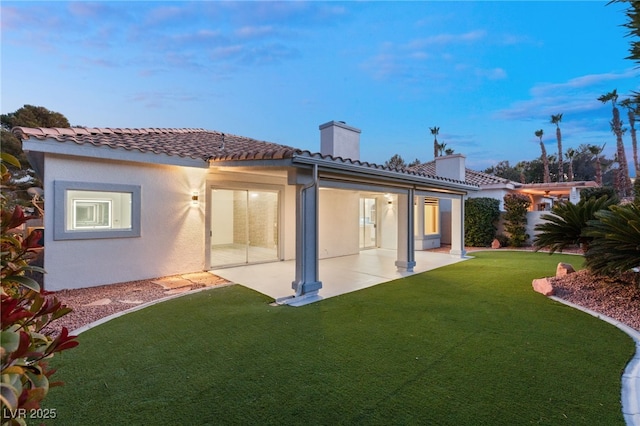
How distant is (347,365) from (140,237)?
782cm

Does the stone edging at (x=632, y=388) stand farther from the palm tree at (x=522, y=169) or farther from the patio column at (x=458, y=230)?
the palm tree at (x=522, y=169)

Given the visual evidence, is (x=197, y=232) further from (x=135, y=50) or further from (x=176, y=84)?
(x=176, y=84)

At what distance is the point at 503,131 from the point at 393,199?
1133 inches

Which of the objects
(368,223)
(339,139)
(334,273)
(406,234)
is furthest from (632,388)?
(368,223)

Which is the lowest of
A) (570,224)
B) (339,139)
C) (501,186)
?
(570,224)

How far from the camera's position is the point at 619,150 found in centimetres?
3206

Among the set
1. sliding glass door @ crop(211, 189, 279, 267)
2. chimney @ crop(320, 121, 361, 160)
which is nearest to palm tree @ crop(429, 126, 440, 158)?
chimney @ crop(320, 121, 361, 160)

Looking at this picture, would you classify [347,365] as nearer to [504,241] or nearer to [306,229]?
[306,229]

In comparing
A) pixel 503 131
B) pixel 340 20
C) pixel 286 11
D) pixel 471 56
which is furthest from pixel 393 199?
pixel 503 131

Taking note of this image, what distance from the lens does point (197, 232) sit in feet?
35.3

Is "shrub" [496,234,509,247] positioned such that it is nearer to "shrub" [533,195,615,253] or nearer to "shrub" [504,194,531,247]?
"shrub" [504,194,531,247]

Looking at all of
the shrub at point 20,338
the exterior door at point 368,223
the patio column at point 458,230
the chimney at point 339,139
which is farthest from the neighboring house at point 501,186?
the shrub at point 20,338

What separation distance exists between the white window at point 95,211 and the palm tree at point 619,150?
4098cm

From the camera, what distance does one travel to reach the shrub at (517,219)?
17719 millimetres
